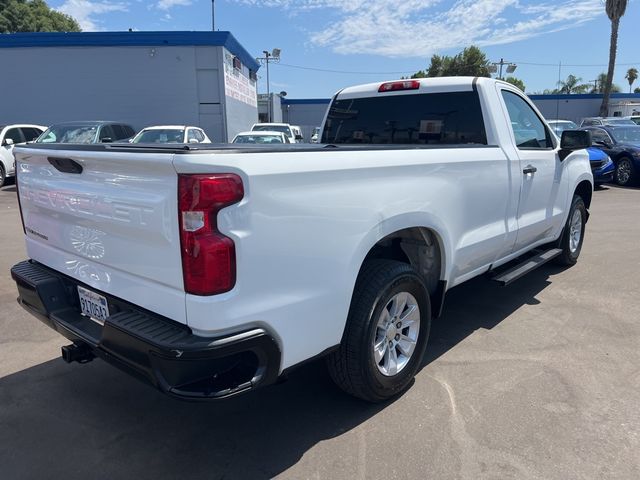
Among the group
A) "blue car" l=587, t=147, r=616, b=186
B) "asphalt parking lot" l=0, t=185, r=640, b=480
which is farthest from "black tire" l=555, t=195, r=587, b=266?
"blue car" l=587, t=147, r=616, b=186

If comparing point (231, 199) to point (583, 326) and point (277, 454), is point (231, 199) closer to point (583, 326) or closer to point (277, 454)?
point (277, 454)

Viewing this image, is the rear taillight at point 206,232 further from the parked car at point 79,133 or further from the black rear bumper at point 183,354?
the parked car at point 79,133

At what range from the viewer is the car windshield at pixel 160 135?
13.4 meters

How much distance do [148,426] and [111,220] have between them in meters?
1.32

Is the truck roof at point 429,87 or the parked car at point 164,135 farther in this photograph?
the parked car at point 164,135

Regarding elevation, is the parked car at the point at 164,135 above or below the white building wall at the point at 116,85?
below

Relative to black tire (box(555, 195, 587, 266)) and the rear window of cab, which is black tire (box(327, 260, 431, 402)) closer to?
the rear window of cab

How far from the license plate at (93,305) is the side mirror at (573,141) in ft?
14.3

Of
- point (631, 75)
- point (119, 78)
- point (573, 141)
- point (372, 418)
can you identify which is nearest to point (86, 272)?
point (372, 418)

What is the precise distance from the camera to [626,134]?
50.5 ft

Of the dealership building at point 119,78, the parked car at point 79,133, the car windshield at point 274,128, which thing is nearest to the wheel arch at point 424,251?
the parked car at point 79,133

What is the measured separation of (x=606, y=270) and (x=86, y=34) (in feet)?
70.4

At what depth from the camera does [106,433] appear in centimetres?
295

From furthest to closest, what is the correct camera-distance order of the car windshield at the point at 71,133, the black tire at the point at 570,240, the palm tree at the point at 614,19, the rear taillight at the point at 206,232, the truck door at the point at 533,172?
the palm tree at the point at 614,19
the car windshield at the point at 71,133
the black tire at the point at 570,240
the truck door at the point at 533,172
the rear taillight at the point at 206,232
